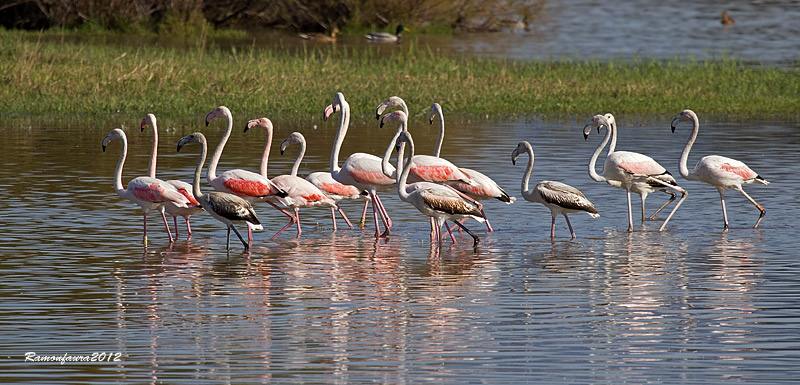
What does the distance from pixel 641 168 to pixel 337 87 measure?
11792mm

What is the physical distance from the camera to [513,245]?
411 inches

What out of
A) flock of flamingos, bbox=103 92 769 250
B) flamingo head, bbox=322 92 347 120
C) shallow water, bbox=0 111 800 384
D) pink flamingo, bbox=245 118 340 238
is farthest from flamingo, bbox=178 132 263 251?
flamingo head, bbox=322 92 347 120

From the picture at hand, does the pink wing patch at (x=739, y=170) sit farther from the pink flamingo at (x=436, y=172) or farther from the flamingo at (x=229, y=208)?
the flamingo at (x=229, y=208)

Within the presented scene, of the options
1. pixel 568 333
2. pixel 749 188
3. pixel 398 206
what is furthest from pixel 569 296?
pixel 749 188

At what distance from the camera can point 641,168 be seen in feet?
38.1

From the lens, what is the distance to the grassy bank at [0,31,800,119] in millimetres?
20750

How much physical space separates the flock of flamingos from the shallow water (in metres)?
0.29

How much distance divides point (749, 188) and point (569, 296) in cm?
622

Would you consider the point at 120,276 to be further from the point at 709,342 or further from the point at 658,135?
the point at 658,135

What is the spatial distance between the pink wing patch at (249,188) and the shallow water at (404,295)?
0.46 metres

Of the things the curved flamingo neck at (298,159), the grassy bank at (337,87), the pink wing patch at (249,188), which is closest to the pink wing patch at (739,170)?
the curved flamingo neck at (298,159)

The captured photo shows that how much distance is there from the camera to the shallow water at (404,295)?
20.9 ft

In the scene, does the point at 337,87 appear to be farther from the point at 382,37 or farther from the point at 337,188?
the point at 382,37

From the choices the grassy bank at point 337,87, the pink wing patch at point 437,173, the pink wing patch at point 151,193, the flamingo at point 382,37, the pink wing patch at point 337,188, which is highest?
the flamingo at point 382,37
